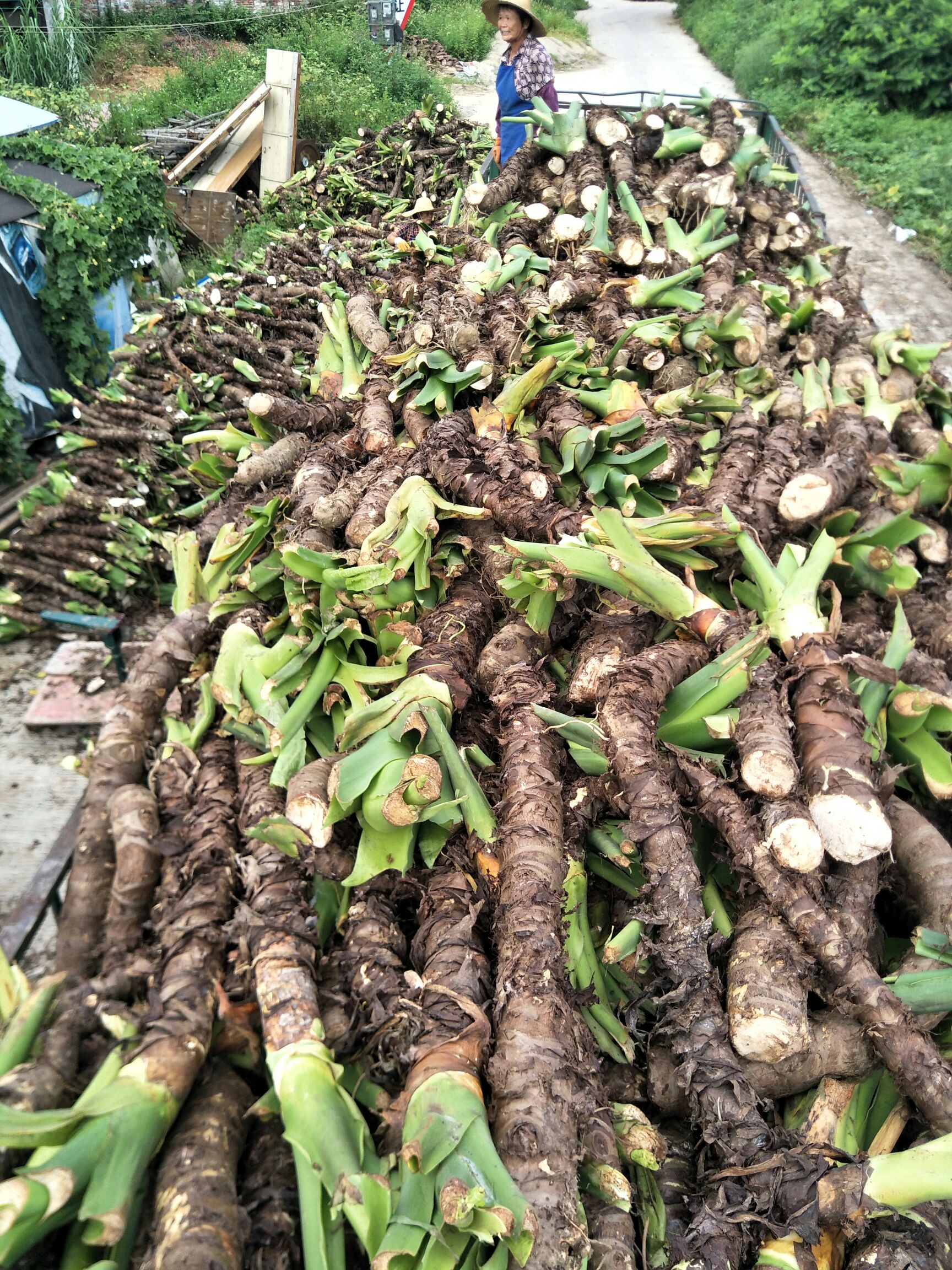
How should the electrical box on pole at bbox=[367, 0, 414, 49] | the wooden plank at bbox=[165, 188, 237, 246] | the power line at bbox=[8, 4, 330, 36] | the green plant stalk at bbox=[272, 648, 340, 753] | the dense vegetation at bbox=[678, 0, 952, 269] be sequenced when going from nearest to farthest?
1. the green plant stalk at bbox=[272, 648, 340, 753]
2. the wooden plank at bbox=[165, 188, 237, 246]
3. the dense vegetation at bbox=[678, 0, 952, 269]
4. the power line at bbox=[8, 4, 330, 36]
5. the electrical box on pole at bbox=[367, 0, 414, 49]

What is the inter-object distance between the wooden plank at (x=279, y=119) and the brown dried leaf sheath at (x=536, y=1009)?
32.3 feet

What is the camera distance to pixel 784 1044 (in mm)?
1542

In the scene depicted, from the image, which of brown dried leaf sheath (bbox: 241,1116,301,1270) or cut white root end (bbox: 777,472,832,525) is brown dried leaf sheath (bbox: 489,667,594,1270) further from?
cut white root end (bbox: 777,472,832,525)

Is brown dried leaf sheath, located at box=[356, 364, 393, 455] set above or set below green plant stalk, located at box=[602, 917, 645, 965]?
above

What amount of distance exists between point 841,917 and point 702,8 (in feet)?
92.2

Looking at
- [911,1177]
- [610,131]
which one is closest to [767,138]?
[610,131]

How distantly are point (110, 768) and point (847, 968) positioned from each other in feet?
6.65

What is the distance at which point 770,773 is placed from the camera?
5.95 feet

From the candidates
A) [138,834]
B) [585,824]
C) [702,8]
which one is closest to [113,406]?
[138,834]

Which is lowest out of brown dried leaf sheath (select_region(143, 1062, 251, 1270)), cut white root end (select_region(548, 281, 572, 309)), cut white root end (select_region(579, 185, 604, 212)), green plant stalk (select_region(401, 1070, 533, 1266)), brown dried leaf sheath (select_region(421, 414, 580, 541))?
brown dried leaf sheath (select_region(143, 1062, 251, 1270))

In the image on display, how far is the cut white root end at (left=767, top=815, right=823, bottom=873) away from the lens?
5.60 ft

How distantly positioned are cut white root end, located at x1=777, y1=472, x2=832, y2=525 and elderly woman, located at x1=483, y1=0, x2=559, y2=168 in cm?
440

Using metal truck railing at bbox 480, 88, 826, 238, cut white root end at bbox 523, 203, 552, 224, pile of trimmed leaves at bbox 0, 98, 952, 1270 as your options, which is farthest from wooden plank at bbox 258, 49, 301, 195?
pile of trimmed leaves at bbox 0, 98, 952, 1270

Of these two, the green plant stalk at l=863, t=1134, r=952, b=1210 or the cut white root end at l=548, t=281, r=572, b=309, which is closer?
the green plant stalk at l=863, t=1134, r=952, b=1210
